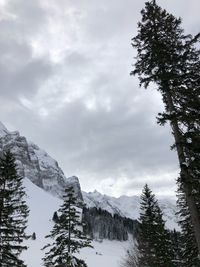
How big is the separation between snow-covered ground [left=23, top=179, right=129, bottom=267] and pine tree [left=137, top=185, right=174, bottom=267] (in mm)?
27905

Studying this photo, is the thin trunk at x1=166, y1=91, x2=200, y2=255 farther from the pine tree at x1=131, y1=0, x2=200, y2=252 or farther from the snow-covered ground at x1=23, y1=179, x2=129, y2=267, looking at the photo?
the snow-covered ground at x1=23, y1=179, x2=129, y2=267

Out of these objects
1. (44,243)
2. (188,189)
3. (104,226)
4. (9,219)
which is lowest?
(188,189)

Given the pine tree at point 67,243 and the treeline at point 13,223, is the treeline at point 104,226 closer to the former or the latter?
the pine tree at point 67,243

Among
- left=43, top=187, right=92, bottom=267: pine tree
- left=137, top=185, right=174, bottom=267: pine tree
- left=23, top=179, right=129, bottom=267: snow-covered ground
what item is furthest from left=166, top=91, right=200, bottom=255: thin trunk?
left=23, top=179, right=129, bottom=267: snow-covered ground

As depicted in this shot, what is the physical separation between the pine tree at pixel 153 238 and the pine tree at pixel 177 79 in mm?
18040

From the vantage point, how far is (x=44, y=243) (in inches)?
3625

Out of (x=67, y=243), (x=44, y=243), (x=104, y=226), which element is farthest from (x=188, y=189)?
(x=104, y=226)

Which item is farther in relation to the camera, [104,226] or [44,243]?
[104,226]

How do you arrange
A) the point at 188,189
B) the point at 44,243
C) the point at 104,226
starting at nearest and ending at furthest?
the point at 188,189
the point at 44,243
the point at 104,226

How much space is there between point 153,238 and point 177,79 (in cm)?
2140

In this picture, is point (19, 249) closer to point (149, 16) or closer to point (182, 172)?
point (182, 172)

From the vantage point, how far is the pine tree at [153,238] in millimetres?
31953

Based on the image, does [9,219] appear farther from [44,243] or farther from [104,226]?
[104,226]

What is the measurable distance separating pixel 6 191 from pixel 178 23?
1469cm
